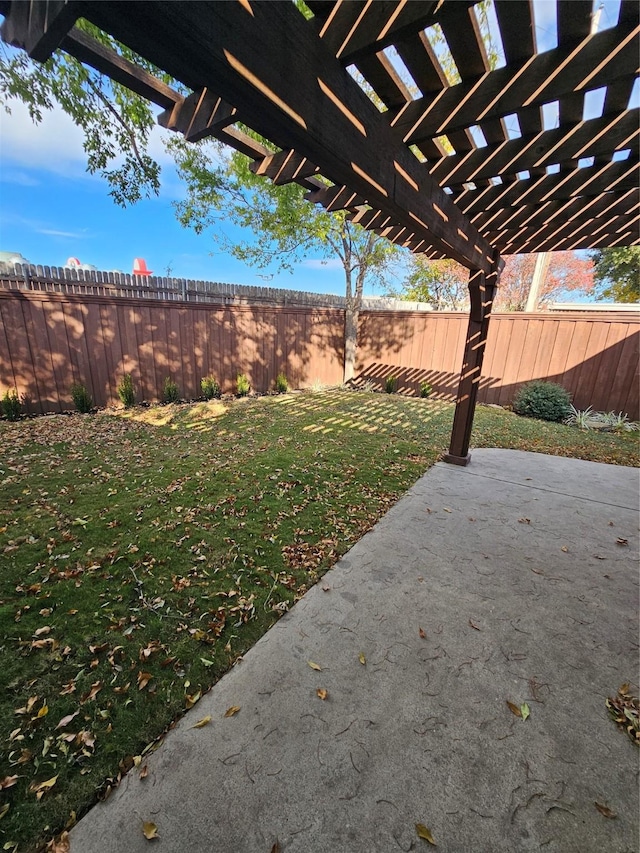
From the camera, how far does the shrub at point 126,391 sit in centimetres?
643

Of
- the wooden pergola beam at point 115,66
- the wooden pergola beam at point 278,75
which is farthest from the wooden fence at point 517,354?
the wooden pergola beam at point 115,66

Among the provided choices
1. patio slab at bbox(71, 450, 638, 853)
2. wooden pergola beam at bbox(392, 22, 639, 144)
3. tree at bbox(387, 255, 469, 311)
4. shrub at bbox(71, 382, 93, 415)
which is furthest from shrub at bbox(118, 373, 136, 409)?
tree at bbox(387, 255, 469, 311)

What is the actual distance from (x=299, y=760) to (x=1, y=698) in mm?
1383

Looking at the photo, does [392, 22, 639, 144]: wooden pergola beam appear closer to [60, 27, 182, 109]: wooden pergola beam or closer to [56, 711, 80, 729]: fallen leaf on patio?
[60, 27, 182, 109]: wooden pergola beam

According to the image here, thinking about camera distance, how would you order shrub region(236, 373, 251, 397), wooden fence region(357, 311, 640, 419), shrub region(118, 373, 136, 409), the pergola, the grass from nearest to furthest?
the pergola → the grass → shrub region(118, 373, 136, 409) → wooden fence region(357, 311, 640, 419) → shrub region(236, 373, 251, 397)

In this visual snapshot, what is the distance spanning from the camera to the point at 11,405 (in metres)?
5.29

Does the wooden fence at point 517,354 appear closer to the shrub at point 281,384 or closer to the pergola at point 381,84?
the shrub at point 281,384

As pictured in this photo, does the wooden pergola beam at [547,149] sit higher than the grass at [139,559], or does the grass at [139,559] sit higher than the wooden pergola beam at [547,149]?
the wooden pergola beam at [547,149]

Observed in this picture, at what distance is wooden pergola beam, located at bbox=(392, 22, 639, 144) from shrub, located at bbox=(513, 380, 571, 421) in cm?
705

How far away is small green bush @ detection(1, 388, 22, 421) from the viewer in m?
5.26

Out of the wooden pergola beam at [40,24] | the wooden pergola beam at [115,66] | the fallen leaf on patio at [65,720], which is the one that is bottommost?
the fallen leaf on patio at [65,720]

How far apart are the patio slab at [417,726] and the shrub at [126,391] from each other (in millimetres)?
5665

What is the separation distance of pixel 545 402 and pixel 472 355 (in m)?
4.36

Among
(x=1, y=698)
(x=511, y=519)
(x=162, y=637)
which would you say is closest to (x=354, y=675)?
(x=162, y=637)
